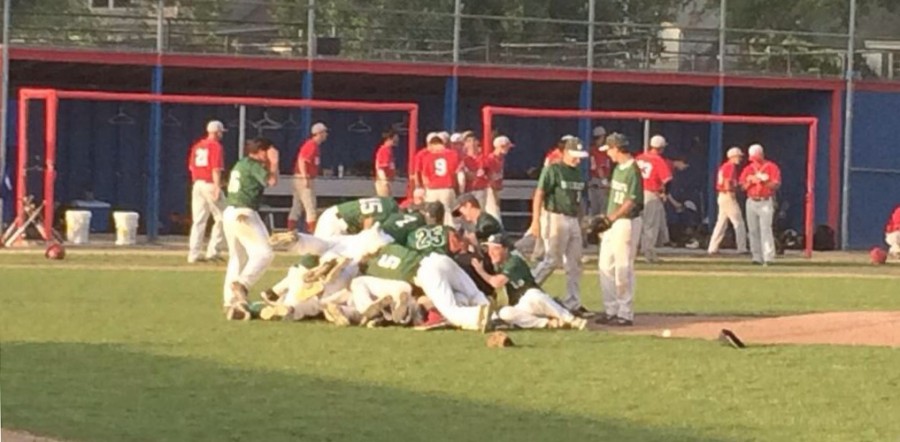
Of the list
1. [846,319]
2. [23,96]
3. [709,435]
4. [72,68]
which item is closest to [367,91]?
[72,68]

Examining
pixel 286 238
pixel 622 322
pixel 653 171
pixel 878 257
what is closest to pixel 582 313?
pixel 622 322

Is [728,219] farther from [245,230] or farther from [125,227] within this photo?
[245,230]

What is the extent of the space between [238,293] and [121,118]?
20567 millimetres

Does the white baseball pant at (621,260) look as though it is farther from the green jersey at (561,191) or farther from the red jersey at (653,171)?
the red jersey at (653,171)

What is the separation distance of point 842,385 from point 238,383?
14.7ft

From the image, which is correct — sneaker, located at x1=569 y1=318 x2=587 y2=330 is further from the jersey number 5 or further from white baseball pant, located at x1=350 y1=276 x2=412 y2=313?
the jersey number 5

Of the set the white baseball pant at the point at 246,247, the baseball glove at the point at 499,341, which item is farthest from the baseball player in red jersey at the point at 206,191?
the baseball glove at the point at 499,341

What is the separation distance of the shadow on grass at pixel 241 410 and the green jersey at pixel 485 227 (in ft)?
16.1

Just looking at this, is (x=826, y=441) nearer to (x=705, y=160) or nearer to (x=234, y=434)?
(x=234, y=434)

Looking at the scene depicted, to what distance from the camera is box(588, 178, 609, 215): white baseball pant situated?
35.0 meters

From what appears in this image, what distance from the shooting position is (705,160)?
43.5 m

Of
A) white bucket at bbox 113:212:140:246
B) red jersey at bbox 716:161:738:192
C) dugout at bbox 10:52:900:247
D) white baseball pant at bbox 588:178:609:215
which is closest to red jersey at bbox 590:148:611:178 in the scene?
white baseball pant at bbox 588:178:609:215

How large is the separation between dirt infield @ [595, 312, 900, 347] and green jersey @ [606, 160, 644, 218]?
1175 millimetres

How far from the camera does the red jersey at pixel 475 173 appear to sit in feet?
97.9
